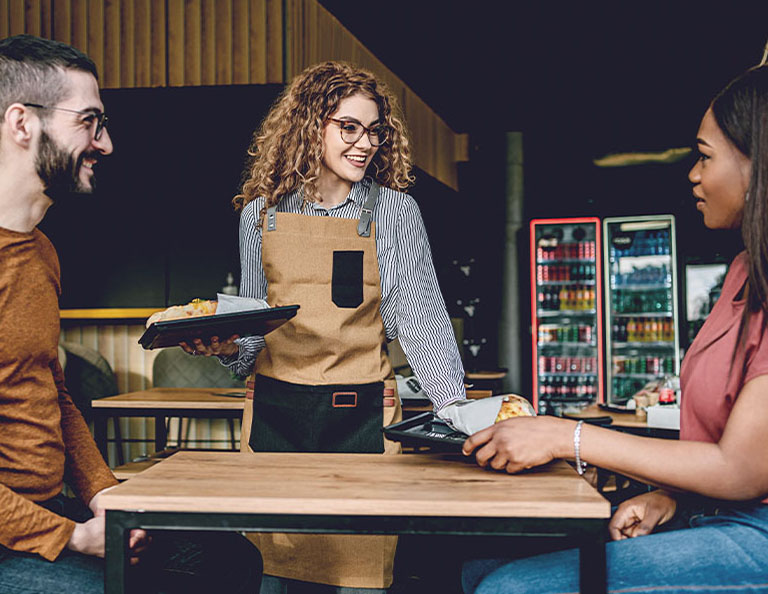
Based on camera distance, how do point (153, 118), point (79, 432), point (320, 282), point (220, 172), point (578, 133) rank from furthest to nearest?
point (578, 133)
point (220, 172)
point (153, 118)
point (320, 282)
point (79, 432)

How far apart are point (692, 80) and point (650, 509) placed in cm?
673

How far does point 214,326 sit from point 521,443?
68cm

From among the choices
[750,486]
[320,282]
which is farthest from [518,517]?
[320,282]

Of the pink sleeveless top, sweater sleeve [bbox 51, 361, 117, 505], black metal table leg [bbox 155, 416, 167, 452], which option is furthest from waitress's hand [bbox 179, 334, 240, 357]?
black metal table leg [bbox 155, 416, 167, 452]

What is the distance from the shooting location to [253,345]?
213 centimetres

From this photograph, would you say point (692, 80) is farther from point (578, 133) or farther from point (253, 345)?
point (253, 345)

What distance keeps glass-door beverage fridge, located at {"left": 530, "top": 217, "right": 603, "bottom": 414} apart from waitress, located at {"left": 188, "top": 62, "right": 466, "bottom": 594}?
18.1ft

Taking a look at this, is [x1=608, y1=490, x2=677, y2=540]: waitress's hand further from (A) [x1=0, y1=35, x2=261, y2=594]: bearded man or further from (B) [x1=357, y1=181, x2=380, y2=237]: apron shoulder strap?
(B) [x1=357, y1=181, x2=380, y2=237]: apron shoulder strap

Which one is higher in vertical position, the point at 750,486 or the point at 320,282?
the point at 320,282

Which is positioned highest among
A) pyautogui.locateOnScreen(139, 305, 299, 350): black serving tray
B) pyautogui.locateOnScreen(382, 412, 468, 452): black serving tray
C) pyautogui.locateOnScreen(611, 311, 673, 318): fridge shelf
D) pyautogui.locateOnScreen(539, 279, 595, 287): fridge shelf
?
pyautogui.locateOnScreen(539, 279, 595, 287): fridge shelf

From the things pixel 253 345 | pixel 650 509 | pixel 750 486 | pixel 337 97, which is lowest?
pixel 650 509

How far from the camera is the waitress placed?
1.97 metres

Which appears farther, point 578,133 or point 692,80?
point 578,133

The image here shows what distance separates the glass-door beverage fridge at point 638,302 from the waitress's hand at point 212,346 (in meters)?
5.74
